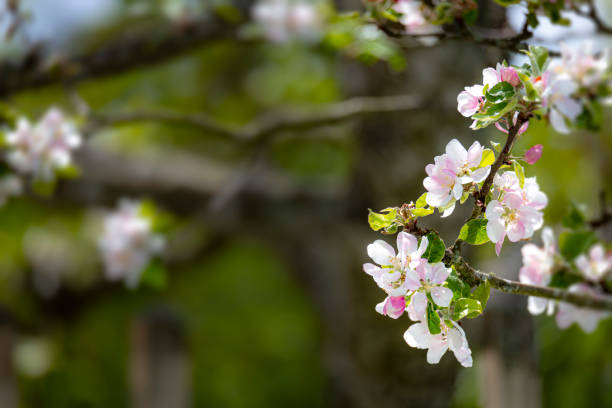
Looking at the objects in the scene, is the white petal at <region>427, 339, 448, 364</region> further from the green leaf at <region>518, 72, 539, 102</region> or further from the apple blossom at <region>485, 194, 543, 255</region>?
the green leaf at <region>518, 72, 539, 102</region>

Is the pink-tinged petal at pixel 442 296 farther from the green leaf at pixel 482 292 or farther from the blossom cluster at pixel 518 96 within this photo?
the blossom cluster at pixel 518 96

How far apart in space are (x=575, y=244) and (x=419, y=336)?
27 cm

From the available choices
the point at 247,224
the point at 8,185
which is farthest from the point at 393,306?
the point at 247,224

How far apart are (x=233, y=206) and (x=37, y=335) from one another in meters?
1.77

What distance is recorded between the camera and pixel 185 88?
2971 millimetres

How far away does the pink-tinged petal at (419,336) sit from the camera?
403 mm

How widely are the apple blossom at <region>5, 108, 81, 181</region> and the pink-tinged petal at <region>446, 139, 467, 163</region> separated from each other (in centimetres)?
71

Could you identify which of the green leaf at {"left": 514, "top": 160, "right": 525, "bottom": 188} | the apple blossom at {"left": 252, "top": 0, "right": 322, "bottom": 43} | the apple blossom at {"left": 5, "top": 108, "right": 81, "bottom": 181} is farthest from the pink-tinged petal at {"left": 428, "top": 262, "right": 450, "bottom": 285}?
the apple blossom at {"left": 252, "top": 0, "right": 322, "bottom": 43}

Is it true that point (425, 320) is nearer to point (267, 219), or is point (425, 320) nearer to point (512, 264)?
point (512, 264)

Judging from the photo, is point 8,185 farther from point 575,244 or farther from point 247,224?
point 575,244

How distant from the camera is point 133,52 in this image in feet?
4.24

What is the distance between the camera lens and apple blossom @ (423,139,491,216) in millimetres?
397

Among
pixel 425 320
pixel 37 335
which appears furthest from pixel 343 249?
pixel 37 335

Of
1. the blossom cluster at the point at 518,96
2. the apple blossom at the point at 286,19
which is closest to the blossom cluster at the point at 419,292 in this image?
the blossom cluster at the point at 518,96
